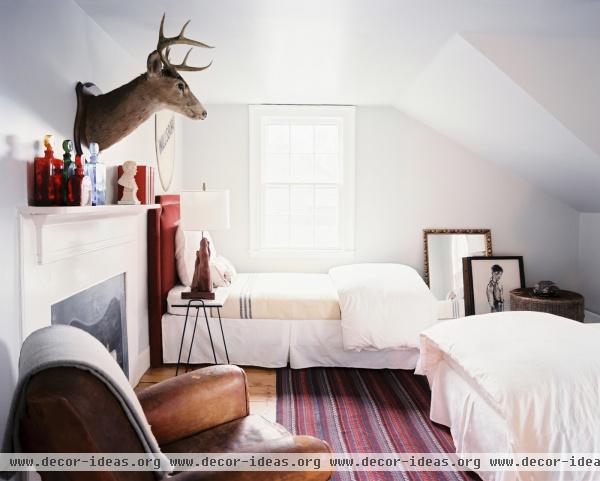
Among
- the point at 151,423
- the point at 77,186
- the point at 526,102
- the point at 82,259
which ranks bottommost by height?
the point at 151,423

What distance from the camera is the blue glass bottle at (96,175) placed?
2328mm

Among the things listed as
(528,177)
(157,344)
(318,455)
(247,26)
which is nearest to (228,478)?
(318,455)

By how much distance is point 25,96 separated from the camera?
2.05 metres

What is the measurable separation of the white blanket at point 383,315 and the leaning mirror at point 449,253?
110cm

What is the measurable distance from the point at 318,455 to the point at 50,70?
2027 millimetres

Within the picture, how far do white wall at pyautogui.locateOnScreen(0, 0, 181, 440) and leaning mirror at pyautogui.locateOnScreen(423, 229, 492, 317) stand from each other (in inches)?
140

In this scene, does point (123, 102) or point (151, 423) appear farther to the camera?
point (123, 102)

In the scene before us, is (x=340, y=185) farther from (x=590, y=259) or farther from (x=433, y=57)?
(x=590, y=259)

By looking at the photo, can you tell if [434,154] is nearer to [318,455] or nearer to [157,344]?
[157,344]

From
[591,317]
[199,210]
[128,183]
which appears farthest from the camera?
[591,317]

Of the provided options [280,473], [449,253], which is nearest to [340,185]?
[449,253]

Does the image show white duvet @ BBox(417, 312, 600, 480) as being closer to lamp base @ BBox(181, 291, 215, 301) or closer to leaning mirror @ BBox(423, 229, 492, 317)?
lamp base @ BBox(181, 291, 215, 301)

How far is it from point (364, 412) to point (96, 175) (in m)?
2.13

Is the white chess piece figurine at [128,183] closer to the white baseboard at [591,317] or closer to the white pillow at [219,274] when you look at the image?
the white pillow at [219,274]
